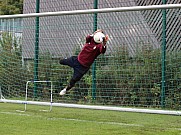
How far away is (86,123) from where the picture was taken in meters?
10.1

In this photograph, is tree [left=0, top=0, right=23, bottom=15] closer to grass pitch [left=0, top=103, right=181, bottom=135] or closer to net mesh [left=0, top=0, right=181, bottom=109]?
net mesh [left=0, top=0, right=181, bottom=109]

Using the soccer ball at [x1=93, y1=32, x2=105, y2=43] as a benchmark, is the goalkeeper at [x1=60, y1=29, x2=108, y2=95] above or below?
below

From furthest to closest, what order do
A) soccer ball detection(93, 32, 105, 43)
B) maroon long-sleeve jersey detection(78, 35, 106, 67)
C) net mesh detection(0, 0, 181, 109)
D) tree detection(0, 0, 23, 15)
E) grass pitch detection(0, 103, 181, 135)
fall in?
tree detection(0, 0, 23, 15)
net mesh detection(0, 0, 181, 109)
maroon long-sleeve jersey detection(78, 35, 106, 67)
soccer ball detection(93, 32, 105, 43)
grass pitch detection(0, 103, 181, 135)

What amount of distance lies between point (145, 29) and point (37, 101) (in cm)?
341

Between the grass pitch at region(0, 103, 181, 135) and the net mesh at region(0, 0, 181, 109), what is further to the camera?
the net mesh at region(0, 0, 181, 109)

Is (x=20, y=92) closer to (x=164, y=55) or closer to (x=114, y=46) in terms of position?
(x=114, y=46)

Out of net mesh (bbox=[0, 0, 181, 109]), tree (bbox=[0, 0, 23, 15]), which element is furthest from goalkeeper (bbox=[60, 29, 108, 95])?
tree (bbox=[0, 0, 23, 15])

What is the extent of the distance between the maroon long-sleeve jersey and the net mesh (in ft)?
7.83

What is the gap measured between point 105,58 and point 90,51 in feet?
9.36

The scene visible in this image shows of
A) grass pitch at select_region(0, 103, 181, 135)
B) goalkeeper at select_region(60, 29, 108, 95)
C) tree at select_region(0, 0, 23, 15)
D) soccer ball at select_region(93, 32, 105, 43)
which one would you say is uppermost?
tree at select_region(0, 0, 23, 15)

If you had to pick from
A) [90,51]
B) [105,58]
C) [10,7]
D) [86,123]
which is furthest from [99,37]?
[10,7]

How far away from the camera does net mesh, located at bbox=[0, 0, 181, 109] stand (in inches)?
489

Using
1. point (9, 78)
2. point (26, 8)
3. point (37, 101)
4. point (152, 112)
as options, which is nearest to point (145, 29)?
point (152, 112)

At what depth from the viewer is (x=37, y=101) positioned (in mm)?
13625
